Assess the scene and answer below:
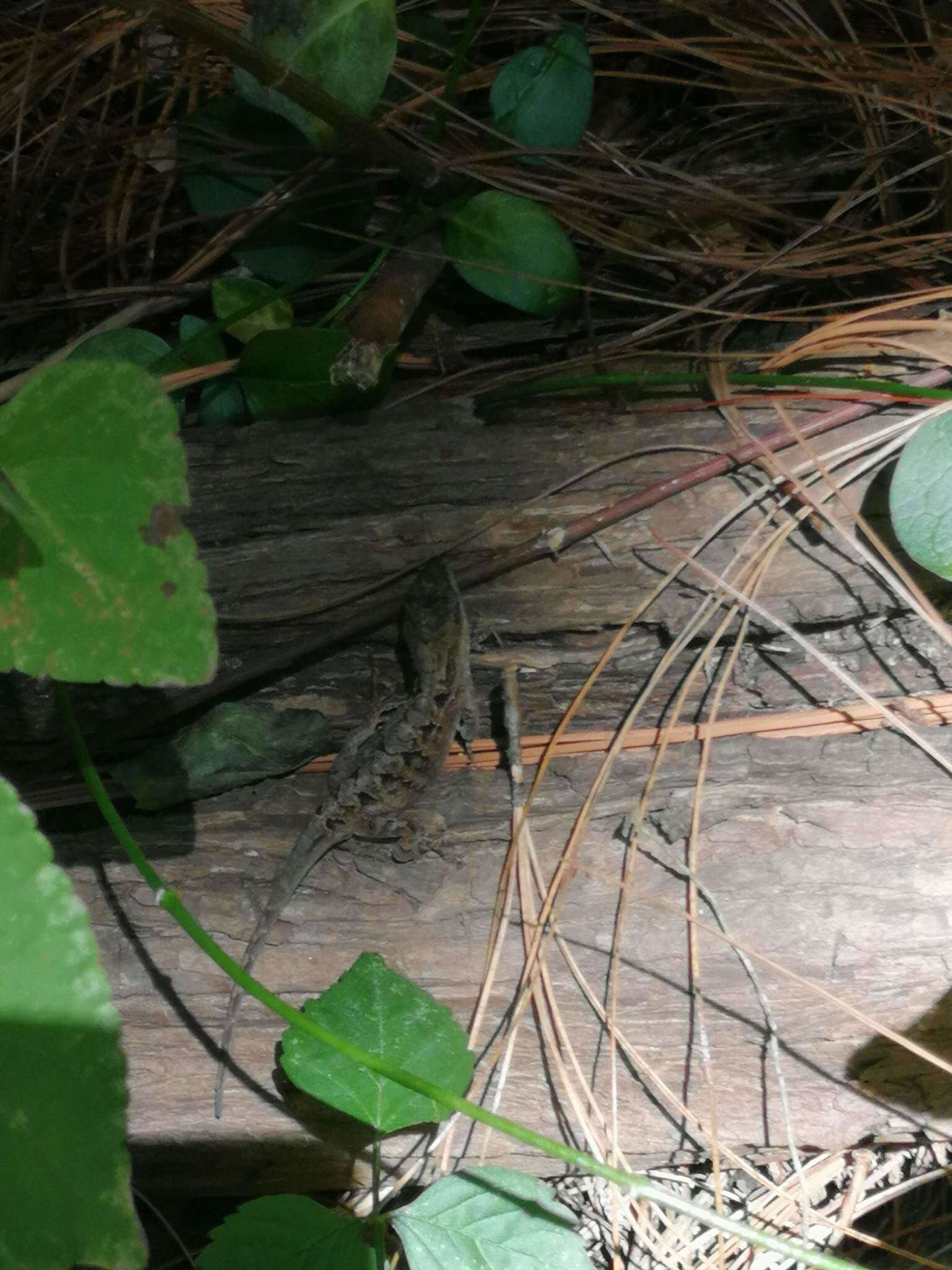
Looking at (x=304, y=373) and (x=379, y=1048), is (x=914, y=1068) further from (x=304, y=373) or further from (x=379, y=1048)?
(x=304, y=373)

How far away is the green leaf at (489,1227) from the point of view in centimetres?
127

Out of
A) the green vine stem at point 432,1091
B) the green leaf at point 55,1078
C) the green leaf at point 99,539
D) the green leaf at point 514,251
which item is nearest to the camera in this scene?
the green leaf at point 55,1078

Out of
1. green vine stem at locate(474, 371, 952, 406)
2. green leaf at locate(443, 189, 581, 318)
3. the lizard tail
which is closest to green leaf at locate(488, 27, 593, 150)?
green leaf at locate(443, 189, 581, 318)

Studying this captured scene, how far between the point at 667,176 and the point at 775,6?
383 mm

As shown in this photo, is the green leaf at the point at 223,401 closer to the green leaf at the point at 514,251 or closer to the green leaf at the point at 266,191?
the green leaf at the point at 266,191

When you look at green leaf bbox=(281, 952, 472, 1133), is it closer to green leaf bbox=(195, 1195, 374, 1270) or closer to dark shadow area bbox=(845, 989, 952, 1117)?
green leaf bbox=(195, 1195, 374, 1270)

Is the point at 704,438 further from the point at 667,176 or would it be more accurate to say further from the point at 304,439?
the point at 304,439

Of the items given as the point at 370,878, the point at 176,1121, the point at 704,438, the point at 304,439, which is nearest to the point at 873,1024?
the point at 370,878

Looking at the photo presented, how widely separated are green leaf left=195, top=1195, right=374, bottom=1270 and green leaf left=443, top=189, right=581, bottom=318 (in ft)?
4.78

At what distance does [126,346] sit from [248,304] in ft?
0.77

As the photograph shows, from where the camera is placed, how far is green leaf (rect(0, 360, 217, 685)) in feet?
2.32

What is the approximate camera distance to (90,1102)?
59cm

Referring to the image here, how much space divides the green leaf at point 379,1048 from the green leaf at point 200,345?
109 cm

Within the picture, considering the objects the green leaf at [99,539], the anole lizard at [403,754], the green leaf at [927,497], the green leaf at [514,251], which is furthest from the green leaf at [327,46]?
the green leaf at [927,497]
